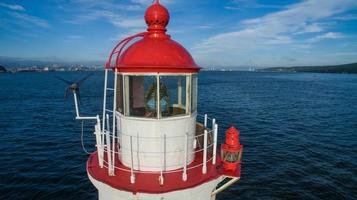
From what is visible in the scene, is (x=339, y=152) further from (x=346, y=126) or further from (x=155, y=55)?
(x=155, y=55)

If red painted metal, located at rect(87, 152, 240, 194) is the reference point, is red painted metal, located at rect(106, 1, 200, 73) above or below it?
above

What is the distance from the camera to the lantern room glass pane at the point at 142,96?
671 centimetres

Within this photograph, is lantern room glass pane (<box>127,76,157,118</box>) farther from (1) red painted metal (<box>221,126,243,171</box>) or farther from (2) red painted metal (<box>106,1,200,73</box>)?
(1) red painted metal (<box>221,126,243,171</box>)

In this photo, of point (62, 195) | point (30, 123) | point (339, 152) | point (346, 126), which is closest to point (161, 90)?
point (62, 195)

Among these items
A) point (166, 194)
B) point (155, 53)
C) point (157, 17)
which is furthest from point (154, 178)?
point (157, 17)

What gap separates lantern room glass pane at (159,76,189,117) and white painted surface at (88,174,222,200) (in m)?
2.11

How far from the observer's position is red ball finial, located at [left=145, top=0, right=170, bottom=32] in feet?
22.8

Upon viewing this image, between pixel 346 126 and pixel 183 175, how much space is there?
30.3m

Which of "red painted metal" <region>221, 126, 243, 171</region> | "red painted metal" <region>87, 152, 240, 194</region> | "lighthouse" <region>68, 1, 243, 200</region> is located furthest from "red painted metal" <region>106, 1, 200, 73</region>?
"red painted metal" <region>87, 152, 240, 194</region>

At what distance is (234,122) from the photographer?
29641 mm

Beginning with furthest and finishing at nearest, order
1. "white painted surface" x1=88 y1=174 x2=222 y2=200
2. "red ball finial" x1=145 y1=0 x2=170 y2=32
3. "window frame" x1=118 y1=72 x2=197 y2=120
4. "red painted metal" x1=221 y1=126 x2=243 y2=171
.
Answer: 1. "red painted metal" x1=221 y1=126 x2=243 y2=171
2. "red ball finial" x1=145 y1=0 x2=170 y2=32
3. "window frame" x1=118 y1=72 x2=197 y2=120
4. "white painted surface" x1=88 y1=174 x2=222 y2=200

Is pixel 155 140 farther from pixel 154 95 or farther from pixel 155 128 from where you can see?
pixel 154 95

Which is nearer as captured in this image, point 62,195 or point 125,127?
point 125,127

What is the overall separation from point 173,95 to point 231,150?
2472 millimetres
